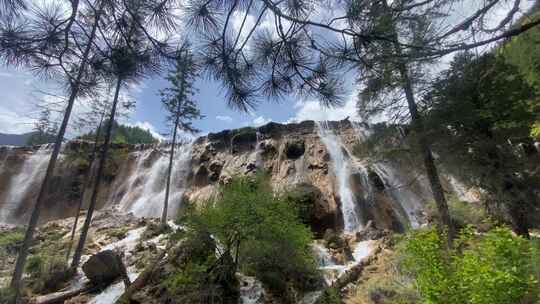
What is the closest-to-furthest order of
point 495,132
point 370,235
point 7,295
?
1. point 7,295
2. point 495,132
3. point 370,235

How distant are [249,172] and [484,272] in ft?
56.9

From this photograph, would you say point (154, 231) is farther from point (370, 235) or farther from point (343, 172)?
point (343, 172)

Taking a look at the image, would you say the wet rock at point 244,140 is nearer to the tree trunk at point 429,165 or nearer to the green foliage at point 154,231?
the green foliage at point 154,231

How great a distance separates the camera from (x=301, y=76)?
107 inches

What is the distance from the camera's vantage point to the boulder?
699 centimetres

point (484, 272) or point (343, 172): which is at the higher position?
point (343, 172)

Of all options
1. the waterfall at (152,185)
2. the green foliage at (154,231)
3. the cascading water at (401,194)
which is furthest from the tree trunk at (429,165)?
the waterfall at (152,185)

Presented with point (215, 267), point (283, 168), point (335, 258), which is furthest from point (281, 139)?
point (215, 267)

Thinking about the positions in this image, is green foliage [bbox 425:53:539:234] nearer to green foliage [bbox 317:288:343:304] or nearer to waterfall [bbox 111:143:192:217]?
green foliage [bbox 317:288:343:304]

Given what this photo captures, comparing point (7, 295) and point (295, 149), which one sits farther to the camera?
point (295, 149)

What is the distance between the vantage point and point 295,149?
802 inches

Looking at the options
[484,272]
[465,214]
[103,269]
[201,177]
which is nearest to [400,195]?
[465,214]

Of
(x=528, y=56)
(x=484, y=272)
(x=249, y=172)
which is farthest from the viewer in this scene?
(x=249, y=172)

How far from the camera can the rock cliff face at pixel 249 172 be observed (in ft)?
51.0
